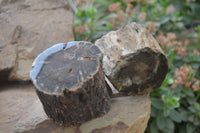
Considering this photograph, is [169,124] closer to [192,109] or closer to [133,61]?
[192,109]

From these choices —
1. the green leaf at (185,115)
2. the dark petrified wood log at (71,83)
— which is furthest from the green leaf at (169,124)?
the dark petrified wood log at (71,83)

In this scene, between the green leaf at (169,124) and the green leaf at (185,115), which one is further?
the green leaf at (185,115)

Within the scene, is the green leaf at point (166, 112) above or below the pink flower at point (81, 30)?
below

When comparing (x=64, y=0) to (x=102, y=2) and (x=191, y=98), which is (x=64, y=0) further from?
(x=191, y=98)

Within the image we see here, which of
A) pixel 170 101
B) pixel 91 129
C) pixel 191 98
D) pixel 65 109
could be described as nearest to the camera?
pixel 65 109

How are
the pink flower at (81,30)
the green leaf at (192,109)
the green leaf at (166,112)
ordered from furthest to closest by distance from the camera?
the pink flower at (81,30)
the green leaf at (192,109)
the green leaf at (166,112)

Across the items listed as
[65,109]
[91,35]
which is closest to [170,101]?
[65,109]

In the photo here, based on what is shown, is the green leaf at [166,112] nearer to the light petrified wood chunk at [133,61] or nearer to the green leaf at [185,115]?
the green leaf at [185,115]
